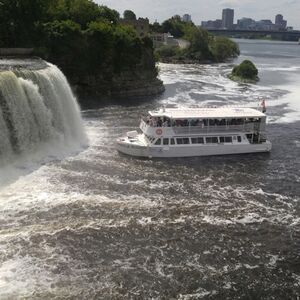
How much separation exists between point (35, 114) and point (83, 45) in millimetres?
29271

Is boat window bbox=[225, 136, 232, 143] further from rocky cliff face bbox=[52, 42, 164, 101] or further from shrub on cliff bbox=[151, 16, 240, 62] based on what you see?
shrub on cliff bbox=[151, 16, 240, 62]

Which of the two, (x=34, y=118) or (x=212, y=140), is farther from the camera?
(x=212, y=140)

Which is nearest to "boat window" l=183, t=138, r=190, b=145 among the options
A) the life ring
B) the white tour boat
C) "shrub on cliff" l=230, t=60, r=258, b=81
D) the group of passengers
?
the white tour boat

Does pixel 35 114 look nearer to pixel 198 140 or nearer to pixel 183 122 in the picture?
pixel 183 122

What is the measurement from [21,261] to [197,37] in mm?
117031

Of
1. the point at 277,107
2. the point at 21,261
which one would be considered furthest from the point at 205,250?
the point at 277,107

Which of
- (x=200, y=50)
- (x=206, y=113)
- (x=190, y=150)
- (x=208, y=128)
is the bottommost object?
(x=200, y=50)

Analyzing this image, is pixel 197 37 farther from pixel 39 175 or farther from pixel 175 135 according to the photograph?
pixel 39 175

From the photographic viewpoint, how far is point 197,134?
36594 millimetres

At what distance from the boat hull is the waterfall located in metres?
4.84

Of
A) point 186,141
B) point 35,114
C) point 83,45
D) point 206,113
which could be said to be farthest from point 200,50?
point 35,114

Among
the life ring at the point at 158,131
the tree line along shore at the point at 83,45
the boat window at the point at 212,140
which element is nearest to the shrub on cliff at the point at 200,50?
the tree line along shore at the point at 83,45

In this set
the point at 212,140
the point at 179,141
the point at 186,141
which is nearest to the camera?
the point at 179,141

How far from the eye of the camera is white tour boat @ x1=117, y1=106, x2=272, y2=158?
35406mm
